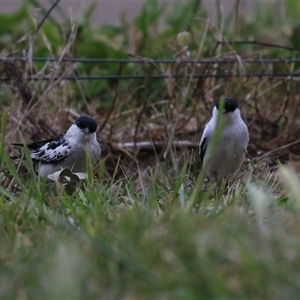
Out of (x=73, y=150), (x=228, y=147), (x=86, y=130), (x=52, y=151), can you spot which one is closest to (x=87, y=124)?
(x=86, y=130)

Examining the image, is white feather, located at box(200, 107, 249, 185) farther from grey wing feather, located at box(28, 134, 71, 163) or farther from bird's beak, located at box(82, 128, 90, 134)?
grey wing feather, located at box(28, 134, 71, 163)

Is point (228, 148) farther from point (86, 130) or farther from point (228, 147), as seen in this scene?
point (86, 130)

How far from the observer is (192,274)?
6.89 ft

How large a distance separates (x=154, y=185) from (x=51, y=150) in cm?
174

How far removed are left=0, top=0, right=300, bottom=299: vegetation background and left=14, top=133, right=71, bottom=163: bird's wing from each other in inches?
A: 10.6

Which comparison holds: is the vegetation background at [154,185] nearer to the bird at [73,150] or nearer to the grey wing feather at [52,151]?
the bird at [73,150]

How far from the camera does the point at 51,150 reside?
4.98m

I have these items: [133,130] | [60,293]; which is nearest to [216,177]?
[133,130]

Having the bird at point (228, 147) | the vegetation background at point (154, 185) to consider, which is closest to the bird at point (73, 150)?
the vegetation background at point (154, 185)

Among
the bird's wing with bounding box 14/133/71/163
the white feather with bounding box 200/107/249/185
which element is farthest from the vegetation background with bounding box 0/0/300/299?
the bird's wing with bounding box 14/133/71/163

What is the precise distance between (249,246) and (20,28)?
18.7 ft

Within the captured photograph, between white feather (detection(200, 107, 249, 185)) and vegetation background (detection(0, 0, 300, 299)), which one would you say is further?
white feather (detection(200, 107, 249, 185))

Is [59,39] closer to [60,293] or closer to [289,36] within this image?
[289,36]

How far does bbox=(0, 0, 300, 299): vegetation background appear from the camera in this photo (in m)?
2.11
